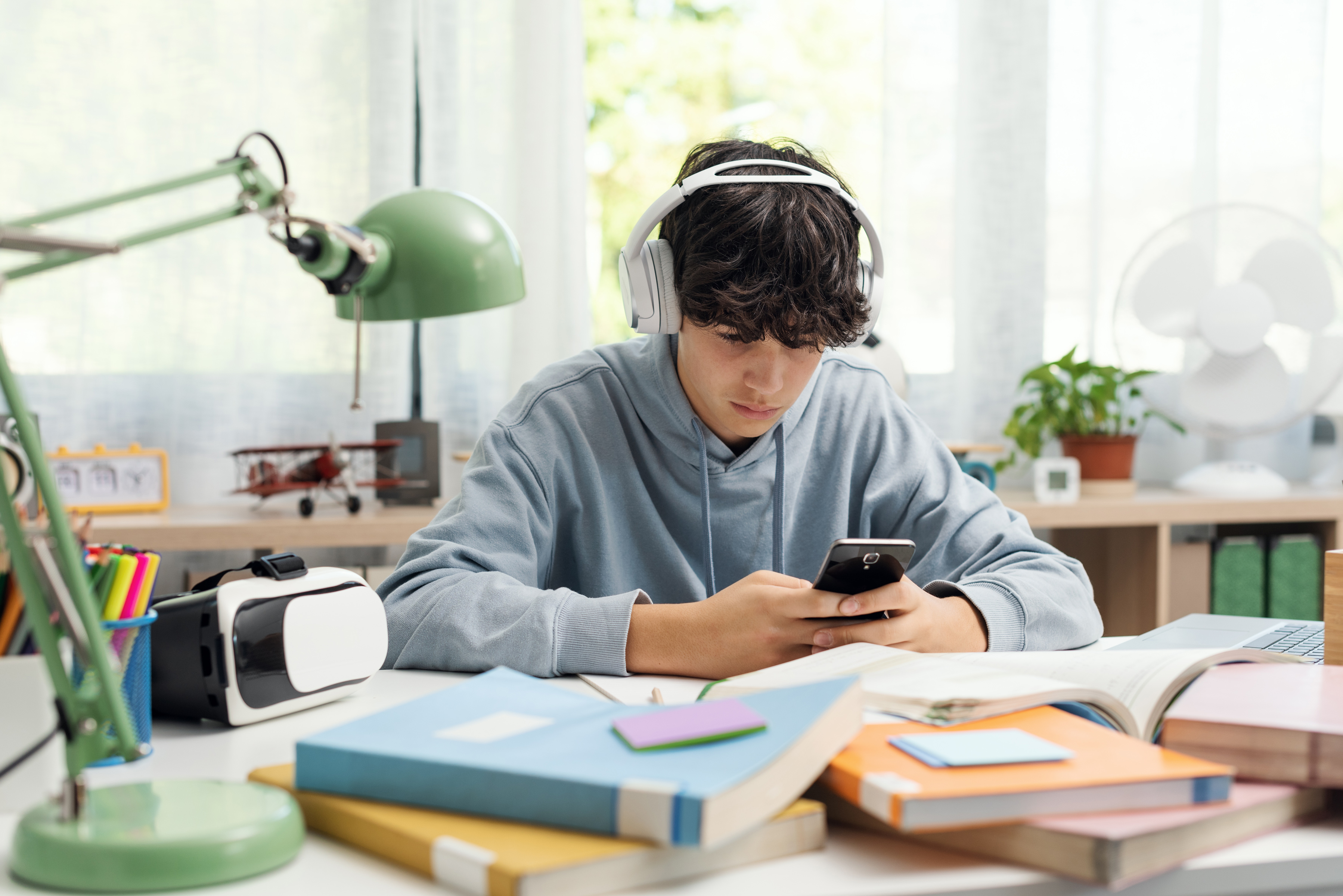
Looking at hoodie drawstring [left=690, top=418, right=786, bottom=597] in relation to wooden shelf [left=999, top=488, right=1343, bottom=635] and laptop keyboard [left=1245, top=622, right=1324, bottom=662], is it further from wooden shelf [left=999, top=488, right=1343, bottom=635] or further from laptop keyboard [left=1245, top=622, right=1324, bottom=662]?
wooden shelf [left=999, top=488, right=1343, bottom=635]

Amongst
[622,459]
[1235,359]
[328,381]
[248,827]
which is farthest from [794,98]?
[248,827]

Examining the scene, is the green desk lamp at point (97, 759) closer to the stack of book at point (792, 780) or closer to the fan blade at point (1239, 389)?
the stack of book at point (792, 780)

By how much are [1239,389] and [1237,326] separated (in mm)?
146

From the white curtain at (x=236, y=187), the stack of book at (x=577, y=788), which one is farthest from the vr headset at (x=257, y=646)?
the white curtain at (x=236, y=187)

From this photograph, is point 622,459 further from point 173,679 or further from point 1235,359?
point 1235,359

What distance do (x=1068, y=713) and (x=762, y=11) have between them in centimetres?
302

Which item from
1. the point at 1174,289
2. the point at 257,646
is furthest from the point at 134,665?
the point at 1174,289

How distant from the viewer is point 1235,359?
2.15m

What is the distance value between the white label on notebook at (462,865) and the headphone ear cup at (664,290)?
0.69 metres

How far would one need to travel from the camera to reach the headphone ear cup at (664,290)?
1066 mm

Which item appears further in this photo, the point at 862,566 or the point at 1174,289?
the point at 1174,289

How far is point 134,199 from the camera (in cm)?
Answer: 56

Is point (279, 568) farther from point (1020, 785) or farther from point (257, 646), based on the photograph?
point (1020, 785)

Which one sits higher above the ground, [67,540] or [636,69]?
[636,69]
